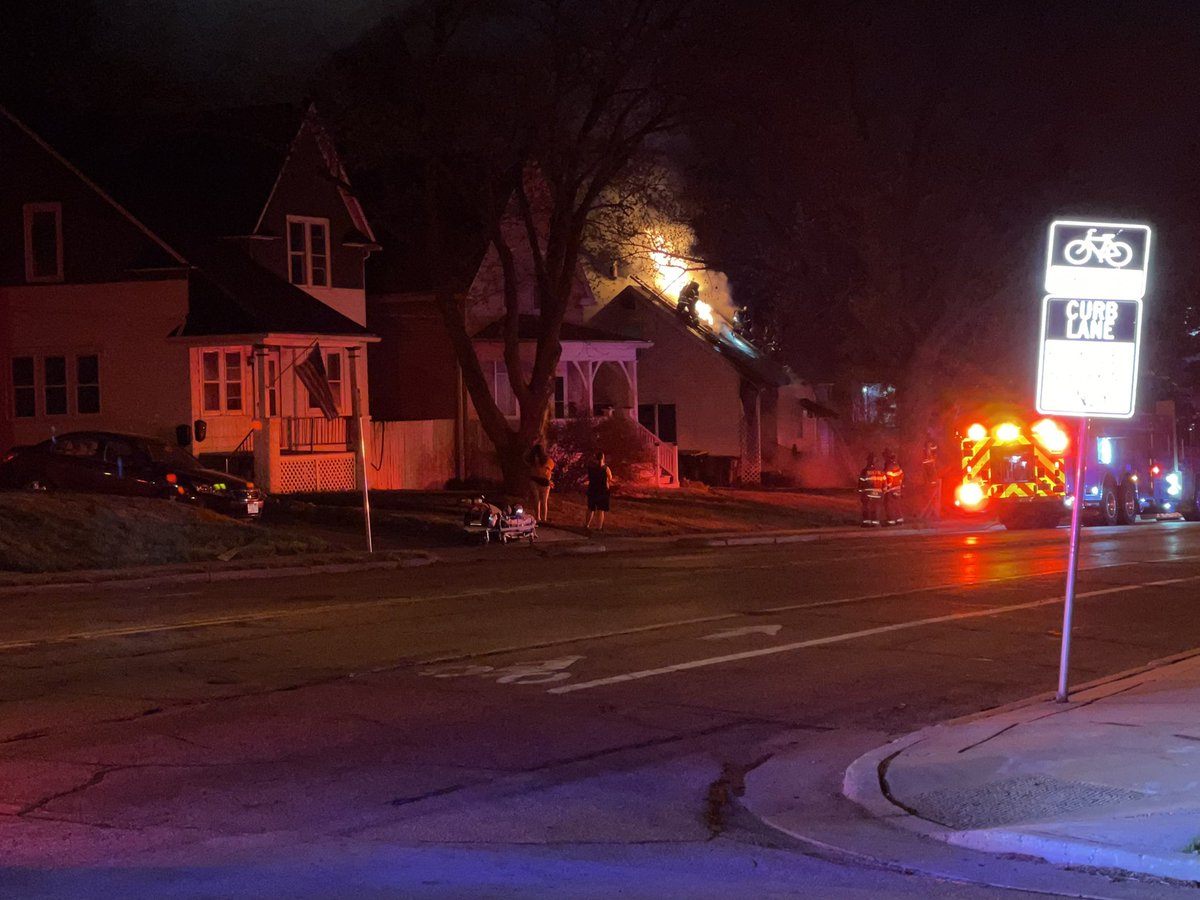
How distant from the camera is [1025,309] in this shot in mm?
37719

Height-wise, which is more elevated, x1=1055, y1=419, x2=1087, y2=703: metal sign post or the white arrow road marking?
x1=1055, y1=419, x2=1087, y2=703: metal sign post

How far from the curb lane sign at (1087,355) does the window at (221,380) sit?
24.3 m

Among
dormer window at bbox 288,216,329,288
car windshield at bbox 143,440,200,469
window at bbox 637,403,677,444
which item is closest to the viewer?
car windshield at bbox 143,440,200,469

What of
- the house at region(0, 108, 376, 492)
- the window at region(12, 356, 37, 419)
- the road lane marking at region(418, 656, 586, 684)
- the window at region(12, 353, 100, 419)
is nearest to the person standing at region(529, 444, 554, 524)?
the house at region(0, 108, 376, 492)

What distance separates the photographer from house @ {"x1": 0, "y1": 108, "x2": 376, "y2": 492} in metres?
30.9

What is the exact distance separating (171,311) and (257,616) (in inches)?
698

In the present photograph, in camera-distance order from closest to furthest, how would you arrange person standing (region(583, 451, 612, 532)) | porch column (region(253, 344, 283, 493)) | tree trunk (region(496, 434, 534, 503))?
person standing (region(583, 451, 612, 532))
tree trunk (region(496, 434, 534, 503))
porch column (region(253, 344, 283, 493))

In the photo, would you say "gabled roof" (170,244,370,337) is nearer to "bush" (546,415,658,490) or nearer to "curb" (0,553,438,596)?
"bush" (546,415,658,490)

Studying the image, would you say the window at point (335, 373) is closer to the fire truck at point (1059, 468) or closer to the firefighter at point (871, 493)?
the firefighter at point (871, 493)

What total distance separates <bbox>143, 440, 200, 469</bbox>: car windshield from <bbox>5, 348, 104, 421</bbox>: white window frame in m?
5.92

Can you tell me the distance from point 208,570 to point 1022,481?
18025mm

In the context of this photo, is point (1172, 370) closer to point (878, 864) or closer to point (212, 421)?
point (212, 421)

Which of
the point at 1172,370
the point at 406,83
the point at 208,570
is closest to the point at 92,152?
the point at 406,83

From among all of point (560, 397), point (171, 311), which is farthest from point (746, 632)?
point (560, 397)
